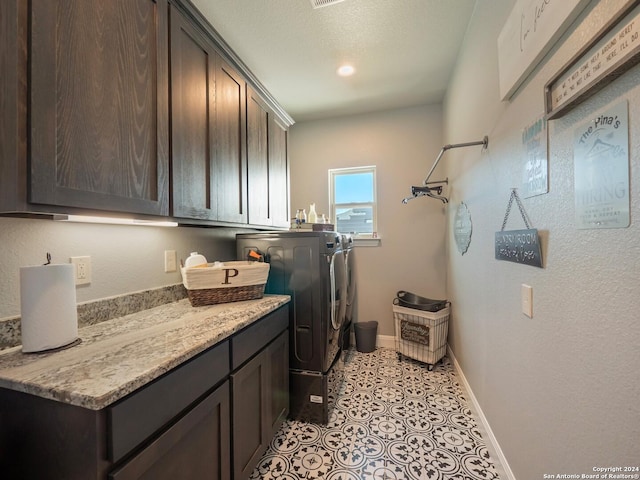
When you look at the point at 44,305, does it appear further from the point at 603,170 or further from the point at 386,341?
the point at 386,341

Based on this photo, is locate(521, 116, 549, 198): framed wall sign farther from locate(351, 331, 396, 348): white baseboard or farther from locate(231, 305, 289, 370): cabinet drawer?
locate(351, 331, 396, 348): white baseboard

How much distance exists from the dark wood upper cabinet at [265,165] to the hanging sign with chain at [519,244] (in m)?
1.51

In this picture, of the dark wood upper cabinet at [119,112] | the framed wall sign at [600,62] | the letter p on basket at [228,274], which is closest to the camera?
the framed wall sign at [600,62]

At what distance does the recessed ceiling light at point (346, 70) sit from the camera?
2230 millimetres

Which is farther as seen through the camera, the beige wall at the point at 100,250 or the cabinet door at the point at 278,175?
the cabinet door at the point at 278,175

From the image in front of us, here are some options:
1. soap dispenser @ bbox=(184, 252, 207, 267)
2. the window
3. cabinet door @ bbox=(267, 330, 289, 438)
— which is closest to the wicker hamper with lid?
the window

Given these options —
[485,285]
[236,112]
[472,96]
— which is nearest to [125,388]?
[236,112]

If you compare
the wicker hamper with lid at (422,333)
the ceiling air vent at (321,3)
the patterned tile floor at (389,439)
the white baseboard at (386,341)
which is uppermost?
the ceiling air vent at (321,3)

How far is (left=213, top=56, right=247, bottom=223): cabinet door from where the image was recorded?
1515 mm

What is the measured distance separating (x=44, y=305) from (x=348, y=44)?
2297mm

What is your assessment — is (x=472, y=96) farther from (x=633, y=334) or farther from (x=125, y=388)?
(x=125, y=388)

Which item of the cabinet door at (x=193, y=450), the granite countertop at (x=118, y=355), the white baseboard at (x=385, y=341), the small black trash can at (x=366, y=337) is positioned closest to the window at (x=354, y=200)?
the small black trash can at (x=366, y=337)

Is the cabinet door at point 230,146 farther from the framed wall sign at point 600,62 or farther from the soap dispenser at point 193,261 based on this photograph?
the framed wall sign at point 600,62

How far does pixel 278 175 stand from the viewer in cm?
230
